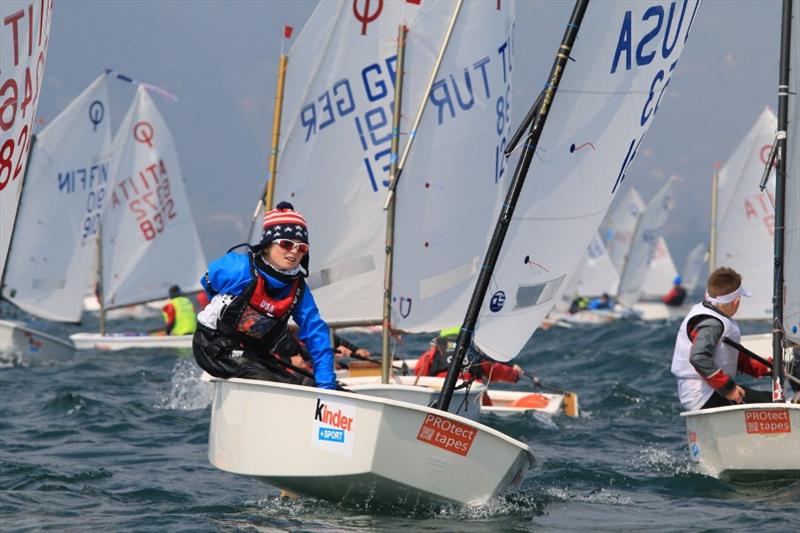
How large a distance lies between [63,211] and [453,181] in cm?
1287

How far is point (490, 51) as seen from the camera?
1340 centimetres

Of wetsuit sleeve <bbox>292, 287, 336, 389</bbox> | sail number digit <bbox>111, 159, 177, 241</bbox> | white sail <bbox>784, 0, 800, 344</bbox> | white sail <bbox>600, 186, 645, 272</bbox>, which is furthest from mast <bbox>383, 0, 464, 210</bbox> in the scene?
white sail <bbox>600, 186, 645, 272</bbox>

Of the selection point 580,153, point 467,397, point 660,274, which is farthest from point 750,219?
point 660,274

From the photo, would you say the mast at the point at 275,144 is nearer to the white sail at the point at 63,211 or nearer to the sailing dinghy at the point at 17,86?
the sailing dinghy at the point at 17,86

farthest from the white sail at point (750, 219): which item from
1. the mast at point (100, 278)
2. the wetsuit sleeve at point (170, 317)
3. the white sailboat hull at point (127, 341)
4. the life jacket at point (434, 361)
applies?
the life jacket at point (434, 361)

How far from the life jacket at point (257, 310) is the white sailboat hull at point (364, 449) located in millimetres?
289

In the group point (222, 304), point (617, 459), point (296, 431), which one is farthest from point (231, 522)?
point (617, 459)

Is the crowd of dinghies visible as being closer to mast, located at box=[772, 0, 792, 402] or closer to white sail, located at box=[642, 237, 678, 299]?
mast, located at box=[772, 0, 792, 402]

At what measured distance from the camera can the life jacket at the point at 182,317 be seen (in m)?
23.2

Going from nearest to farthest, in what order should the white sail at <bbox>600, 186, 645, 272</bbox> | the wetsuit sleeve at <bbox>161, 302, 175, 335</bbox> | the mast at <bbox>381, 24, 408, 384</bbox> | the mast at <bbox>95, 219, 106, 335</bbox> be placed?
the mast at <bbox>381, 24, 408, 384</bbox> < the wetsuit sleeve at <bbox>161, 302, 175, 335</bbox> < the mast at <bbox>95, 219, 106, 335</bbox> < the white sail at <bbox>600, 186, 645, 272</bbox>

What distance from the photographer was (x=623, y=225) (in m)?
54.4

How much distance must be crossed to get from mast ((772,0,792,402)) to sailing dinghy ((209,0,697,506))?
1339 mm

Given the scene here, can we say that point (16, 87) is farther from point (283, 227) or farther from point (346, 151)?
point (346, 151)

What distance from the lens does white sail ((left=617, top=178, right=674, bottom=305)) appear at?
151 feet
